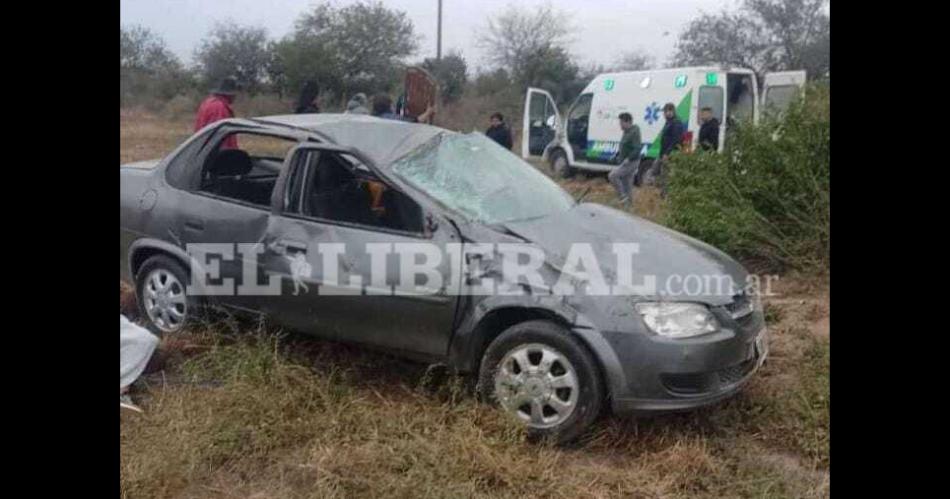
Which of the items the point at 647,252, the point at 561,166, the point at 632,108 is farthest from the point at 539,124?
the point at 647,252

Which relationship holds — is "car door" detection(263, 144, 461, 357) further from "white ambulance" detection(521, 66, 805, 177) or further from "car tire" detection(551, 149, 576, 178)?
"car tire" detection(551, 149, 576, 178)

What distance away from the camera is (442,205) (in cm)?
371

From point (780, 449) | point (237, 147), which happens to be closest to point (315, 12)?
point (237, 147)

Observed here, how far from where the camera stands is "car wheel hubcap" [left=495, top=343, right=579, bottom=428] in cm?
335

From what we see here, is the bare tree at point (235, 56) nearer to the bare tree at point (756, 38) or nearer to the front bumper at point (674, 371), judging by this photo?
the front bumper at point (674, 371)

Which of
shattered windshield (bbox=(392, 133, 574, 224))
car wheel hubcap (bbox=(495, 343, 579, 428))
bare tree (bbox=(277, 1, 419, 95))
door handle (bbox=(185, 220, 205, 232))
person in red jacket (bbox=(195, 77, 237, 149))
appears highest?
bare tree (bbox=(277, 1, 419, 95))

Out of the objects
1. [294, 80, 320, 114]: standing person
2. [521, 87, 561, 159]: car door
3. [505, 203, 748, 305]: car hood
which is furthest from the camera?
[521, 87, 561, 159]: car door

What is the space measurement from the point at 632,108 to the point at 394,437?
10697 mm

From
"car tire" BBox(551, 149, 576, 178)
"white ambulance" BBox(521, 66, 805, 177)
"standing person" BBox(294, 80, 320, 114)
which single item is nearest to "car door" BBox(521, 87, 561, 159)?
"white ambulance" BBox(521, 66, 805, 177)

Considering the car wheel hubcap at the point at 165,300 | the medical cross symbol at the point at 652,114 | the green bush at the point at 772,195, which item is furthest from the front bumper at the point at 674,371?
the medical cross symbol at the point at 652,114

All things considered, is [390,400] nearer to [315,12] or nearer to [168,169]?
[168,169]

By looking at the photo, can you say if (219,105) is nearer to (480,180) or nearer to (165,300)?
(165,300)

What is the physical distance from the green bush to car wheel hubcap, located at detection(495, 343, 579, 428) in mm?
3391

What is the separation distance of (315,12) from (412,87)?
311 centimetres
